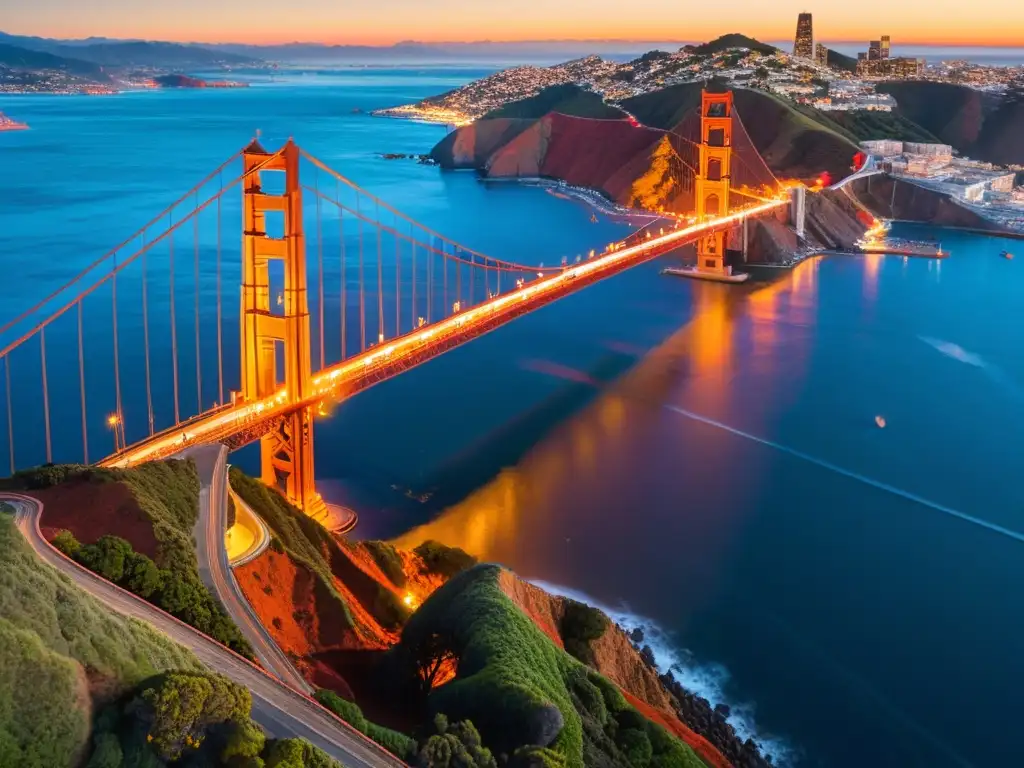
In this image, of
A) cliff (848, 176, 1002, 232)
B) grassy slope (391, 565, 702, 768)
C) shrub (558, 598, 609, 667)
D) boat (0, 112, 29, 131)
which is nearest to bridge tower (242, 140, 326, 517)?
shrub (558, 598, 609, 667)

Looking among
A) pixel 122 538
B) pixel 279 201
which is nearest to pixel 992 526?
pixel 279 201

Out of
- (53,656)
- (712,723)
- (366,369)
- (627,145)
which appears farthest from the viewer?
(627,145)

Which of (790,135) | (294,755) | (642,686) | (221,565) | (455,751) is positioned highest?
(790,135)

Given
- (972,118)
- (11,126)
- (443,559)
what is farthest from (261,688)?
(11,126)

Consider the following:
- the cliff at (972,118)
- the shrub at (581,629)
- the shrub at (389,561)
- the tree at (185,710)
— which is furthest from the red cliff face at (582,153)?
the tree at (185,710)

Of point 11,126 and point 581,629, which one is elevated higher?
point 11,126

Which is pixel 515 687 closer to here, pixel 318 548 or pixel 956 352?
pixel 318 548

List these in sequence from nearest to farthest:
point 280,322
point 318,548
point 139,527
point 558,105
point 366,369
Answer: point 139,527 → point 318,548 → point 280,322 → point 366,369 → point 558,105
